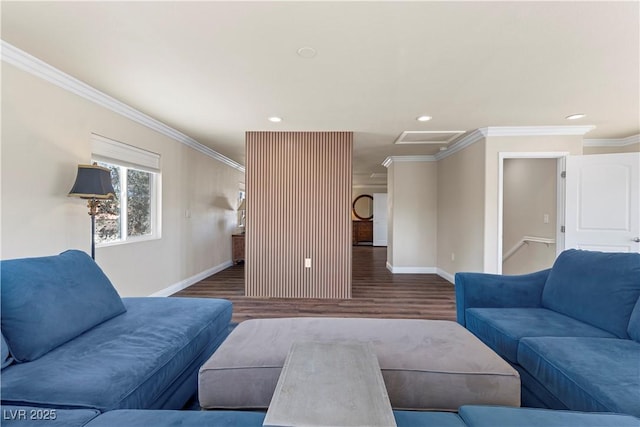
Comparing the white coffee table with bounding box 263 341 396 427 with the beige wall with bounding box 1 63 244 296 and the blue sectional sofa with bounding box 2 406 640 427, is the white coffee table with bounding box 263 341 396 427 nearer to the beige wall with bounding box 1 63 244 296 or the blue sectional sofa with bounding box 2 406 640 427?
the blue sectional sofa with bounding box 2 406 640 427

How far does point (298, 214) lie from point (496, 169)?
2710 millimetres

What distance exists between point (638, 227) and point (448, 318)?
8.30 ft

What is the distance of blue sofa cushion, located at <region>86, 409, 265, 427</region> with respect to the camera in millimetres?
928

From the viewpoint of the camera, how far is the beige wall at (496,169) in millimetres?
3826

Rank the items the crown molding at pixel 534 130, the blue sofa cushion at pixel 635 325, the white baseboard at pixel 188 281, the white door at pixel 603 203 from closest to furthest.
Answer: the blue sofa cushion at pixel 635 325
the white door at pixel 603 203
the crown molding at pixel 534 130
the white baseboard at pixel 188 281

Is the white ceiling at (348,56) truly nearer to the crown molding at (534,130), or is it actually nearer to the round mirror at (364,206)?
the crown molding at (534,130)

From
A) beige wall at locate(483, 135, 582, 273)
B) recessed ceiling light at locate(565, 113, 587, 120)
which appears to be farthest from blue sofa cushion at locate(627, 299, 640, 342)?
recessed ceiling light at locate(565, 113, 587, 120)

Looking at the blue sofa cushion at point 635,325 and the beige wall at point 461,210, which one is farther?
the beige wall at point 461,210

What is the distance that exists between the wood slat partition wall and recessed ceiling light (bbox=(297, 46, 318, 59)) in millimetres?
1971

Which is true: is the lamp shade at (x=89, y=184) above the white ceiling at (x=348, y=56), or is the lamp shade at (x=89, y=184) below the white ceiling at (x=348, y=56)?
below

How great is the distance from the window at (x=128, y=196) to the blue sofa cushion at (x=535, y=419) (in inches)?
135

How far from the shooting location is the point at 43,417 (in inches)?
36.6

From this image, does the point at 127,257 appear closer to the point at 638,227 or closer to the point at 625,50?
the point at 625,50

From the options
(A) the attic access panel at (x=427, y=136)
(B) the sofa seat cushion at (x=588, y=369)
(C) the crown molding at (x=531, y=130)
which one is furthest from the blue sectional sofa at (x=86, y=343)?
(C) the crown molding at (x=531, y=130)
